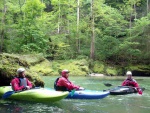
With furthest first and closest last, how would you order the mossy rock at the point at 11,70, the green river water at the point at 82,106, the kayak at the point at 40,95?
the mossy rock at the point at 11,70 < the kayak at the point at 40,95 < the green river water at the point at 82,106

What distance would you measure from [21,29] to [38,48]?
8.05 feet

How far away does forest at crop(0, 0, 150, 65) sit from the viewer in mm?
26438

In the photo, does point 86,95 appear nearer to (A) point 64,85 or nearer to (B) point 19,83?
(A) point 64,85

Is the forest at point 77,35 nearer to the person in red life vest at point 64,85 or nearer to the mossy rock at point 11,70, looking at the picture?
the mossy rock at point 11,70

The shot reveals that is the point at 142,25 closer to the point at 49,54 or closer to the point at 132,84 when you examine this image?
the point at 49,54

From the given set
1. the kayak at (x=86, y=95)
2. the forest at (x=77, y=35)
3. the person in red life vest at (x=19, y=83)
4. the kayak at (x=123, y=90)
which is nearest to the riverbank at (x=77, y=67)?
the forest at (x=77, y=35)

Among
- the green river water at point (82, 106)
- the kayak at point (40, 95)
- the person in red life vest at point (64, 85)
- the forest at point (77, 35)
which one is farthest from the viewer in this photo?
the forest at point (77, 35)

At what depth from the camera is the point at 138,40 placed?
28.2m

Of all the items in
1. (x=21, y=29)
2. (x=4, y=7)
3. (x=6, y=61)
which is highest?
(x=4, y=7)

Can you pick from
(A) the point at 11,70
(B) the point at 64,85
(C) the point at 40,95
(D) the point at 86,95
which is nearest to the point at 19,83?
A: (C) the point at 40,95

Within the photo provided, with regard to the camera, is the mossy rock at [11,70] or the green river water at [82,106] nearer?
the green river water at [82,106]

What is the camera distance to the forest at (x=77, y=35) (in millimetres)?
26438

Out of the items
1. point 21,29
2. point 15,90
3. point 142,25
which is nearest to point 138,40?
point 142,25

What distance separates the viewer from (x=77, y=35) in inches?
1132
